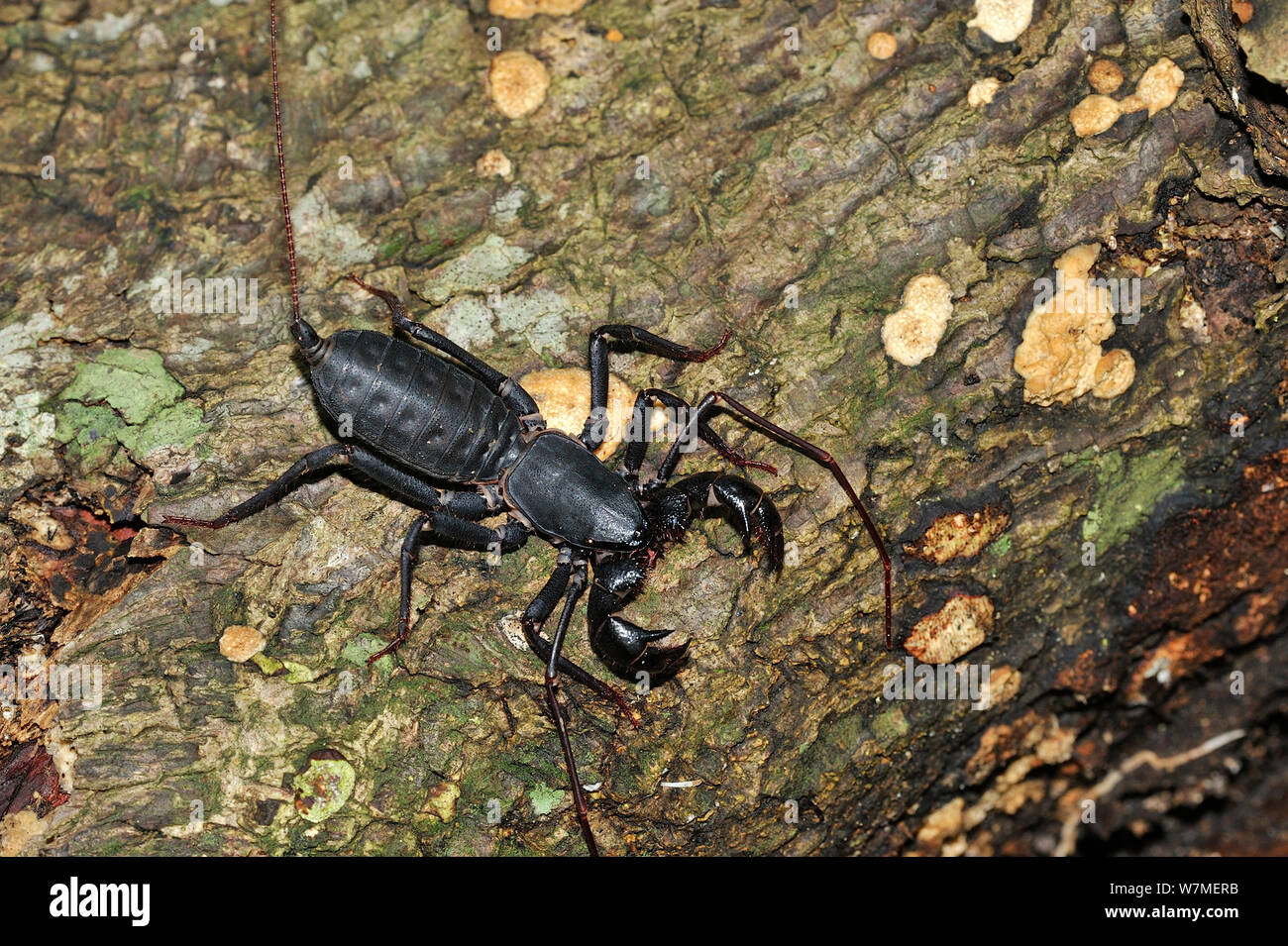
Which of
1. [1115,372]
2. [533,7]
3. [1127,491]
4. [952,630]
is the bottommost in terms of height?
[952,630]

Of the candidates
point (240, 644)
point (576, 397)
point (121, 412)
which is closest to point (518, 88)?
point (576, 397)

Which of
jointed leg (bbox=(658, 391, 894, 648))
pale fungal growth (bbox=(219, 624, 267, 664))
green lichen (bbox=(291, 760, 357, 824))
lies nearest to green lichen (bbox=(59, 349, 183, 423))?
pale fungal growth (bbox=(219, 624, 267, 664))

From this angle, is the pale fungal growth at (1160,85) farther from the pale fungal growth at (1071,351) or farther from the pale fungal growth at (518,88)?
the pale fungal growth at (518,88)

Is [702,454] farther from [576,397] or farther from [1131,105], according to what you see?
[1131,105]

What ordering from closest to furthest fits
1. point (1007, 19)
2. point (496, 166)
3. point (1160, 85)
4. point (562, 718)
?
point (562, 718) → point (1160, 85) → point (1007, 19) → point (496, 166)

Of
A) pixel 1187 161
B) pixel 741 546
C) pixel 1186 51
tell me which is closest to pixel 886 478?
pixel 741 546

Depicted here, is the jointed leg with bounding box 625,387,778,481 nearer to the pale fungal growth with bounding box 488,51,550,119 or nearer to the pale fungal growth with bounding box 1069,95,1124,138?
the pale fungal growth with bounding box 488,51,550,119
